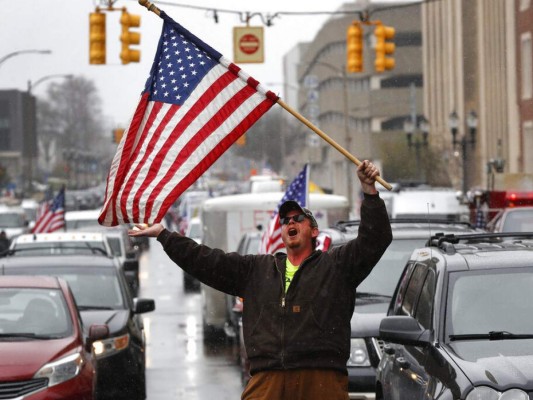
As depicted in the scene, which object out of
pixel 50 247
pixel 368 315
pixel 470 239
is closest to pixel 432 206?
pixel 50 247

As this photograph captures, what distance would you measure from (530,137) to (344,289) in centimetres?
4394

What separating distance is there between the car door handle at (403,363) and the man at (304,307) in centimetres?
152

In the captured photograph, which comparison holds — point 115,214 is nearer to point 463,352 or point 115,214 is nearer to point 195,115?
point 195,115

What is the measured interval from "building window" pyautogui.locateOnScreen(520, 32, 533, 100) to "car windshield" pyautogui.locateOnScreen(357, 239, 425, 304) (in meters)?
36.6

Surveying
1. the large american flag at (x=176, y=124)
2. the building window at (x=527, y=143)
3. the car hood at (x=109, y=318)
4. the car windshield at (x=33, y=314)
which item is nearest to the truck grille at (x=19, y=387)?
the car windshield at (x=33, y=314)

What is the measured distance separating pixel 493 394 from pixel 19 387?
191 inches

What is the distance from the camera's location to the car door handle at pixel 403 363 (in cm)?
840

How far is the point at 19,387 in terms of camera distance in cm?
1055

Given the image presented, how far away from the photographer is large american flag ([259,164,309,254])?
52.9 feet

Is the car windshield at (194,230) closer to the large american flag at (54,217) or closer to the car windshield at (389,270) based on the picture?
the large american flag at (54,217)

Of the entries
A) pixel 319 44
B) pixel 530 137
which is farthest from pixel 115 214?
pixel 319 44

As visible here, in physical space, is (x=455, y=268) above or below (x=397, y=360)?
above

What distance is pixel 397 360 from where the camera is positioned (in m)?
8.79

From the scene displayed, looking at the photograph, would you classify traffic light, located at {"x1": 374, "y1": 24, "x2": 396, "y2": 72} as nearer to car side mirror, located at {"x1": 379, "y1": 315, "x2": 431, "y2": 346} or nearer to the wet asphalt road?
the wet asphalt road
